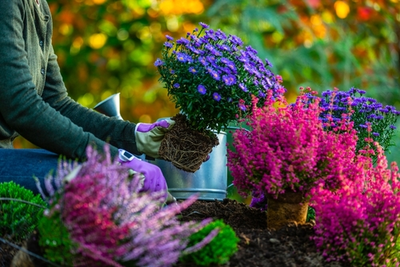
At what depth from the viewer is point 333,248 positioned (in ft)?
7.15

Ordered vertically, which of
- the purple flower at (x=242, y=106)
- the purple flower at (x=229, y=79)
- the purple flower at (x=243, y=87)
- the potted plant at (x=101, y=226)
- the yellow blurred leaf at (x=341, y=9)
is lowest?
the potted plant at (x=101, y=226)

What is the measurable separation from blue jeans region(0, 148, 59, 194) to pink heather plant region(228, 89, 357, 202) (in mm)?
831

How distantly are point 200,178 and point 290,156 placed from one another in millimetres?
1100

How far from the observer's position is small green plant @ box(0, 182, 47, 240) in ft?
7.43

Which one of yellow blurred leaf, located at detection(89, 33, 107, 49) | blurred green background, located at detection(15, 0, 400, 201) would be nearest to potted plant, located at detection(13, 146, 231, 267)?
blurred green background, located at detection(15, 0, 400, 201)

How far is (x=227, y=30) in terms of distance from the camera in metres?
5.39

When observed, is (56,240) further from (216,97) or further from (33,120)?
(216,97)

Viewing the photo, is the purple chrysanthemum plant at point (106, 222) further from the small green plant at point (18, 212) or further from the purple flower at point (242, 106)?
the purple flower at point (242, 106)

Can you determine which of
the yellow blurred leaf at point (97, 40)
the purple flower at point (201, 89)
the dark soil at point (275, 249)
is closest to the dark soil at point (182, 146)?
the purple flower at point (201, 89)

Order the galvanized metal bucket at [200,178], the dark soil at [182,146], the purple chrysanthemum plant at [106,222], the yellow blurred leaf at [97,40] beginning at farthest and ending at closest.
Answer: the yellow blurred leaf at [97,40]
the galvanized metal bucket at [200,178]
the dark soil at [182,146]
the purple chrysanthemum plant at [106,222]

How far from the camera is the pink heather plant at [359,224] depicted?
213 centimetres

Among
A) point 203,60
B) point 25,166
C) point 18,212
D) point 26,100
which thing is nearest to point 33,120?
point 26,100

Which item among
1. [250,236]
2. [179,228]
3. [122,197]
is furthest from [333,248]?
[122,197]

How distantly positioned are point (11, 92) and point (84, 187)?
32.8 inches
